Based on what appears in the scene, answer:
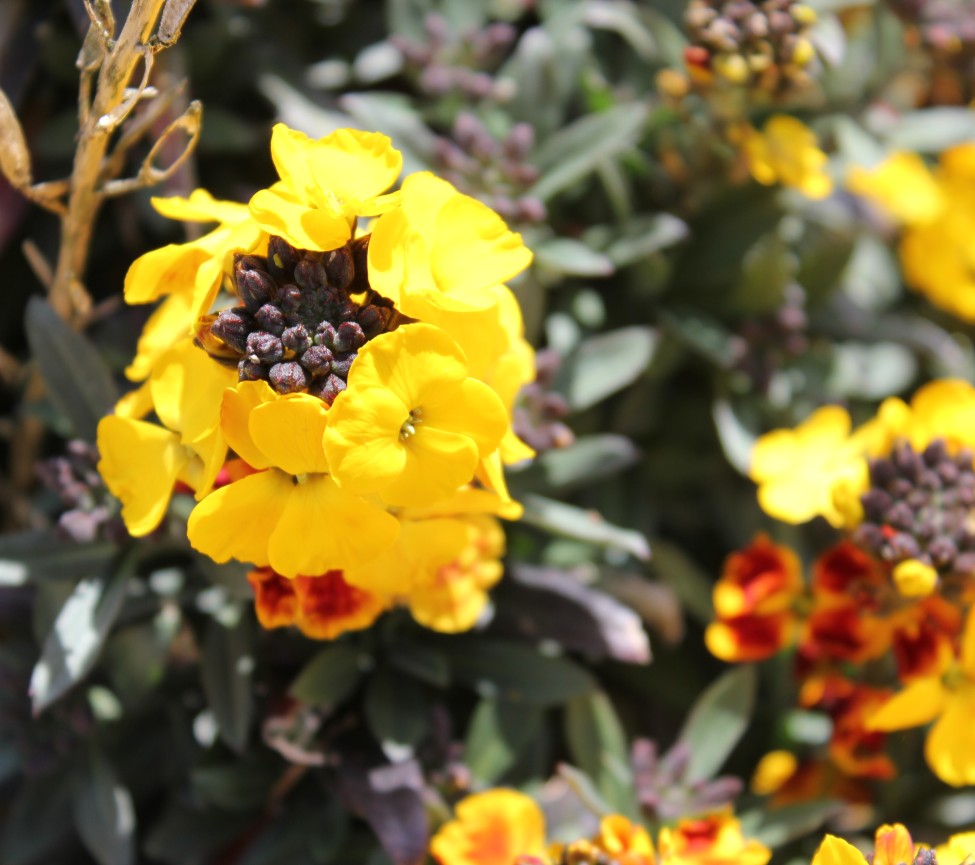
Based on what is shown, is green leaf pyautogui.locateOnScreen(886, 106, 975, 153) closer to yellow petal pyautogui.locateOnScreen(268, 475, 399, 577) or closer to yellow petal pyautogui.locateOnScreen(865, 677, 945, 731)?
yellow petal pyautogui.locateOnScreen(865, 677, 945, 731)

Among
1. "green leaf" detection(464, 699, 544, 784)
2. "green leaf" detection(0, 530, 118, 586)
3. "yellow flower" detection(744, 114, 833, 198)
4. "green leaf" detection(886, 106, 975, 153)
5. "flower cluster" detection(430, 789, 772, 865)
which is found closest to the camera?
"flower cluster" detection(430, 789, 772, 865)

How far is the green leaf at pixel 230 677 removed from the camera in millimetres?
1727

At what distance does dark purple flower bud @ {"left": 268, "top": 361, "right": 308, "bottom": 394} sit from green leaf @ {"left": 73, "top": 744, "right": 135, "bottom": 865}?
0.86m

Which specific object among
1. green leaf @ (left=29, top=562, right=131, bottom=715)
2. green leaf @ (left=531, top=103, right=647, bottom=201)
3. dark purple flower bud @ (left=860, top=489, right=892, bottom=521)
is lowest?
dark purple flower bud @ (left=860, top=489, right=892, bottom=521)

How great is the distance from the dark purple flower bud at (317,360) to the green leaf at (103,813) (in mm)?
879

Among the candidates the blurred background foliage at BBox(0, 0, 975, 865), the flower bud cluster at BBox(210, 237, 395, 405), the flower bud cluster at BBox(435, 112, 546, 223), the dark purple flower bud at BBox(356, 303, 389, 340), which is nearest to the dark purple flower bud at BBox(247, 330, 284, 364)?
the flower bud cluster at BBox(210, 237, 395, 405)

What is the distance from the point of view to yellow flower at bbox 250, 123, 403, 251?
1325 millimetres

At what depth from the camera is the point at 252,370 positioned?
135 centimetres

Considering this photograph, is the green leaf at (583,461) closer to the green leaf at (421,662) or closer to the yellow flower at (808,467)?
the yellow flower at (808,467)

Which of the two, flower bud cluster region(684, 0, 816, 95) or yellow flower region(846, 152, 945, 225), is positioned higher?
flower bud cluster region(684, 0, 816, 95)

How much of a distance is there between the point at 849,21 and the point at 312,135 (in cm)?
134

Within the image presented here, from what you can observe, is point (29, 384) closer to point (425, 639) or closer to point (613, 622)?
point (425, 639)

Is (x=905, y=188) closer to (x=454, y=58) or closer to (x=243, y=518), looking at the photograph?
(x=454, y=58)

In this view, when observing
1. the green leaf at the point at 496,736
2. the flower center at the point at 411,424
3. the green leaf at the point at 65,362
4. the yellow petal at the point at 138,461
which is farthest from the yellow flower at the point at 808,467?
the green leaf at the point at 65,362
